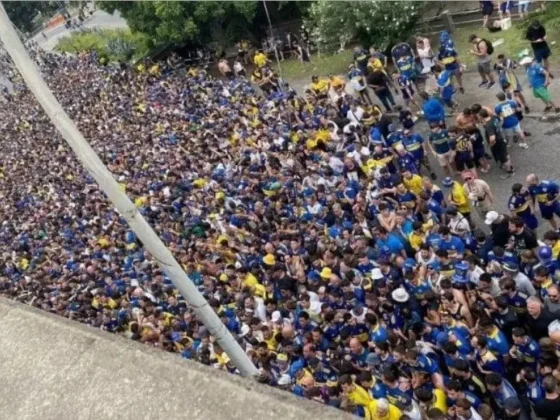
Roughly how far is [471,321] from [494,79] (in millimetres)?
8649

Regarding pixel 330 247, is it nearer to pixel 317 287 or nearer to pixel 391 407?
pixel 317 287

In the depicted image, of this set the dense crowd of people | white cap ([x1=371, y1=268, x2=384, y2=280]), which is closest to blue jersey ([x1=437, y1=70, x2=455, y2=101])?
the dense crowd of people

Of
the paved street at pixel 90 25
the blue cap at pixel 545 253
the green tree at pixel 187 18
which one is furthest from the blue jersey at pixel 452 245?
the paved street at pixel 90 25

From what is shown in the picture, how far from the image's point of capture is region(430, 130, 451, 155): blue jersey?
10562 mm

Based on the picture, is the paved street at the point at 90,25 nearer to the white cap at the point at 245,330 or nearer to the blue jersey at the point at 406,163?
the blue jersey at the point at 406,163

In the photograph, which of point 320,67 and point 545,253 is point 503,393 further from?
point 320,67

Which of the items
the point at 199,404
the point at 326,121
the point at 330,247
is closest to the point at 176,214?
the point at 326,121

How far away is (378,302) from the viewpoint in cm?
757

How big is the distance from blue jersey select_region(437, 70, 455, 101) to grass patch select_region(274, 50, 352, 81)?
6281mm

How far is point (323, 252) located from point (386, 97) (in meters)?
6.47

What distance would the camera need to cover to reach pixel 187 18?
22734 millimetres

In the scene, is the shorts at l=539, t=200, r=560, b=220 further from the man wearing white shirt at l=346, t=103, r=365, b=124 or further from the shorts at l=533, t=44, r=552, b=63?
the shorts at l=533, t=44, r=552, b=63

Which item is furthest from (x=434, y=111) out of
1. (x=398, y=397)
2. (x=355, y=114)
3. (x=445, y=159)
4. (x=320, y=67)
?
(x=320, y=67)

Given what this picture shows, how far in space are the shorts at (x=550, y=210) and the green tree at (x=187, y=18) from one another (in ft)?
53.8
